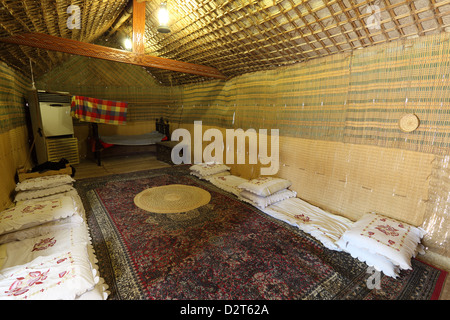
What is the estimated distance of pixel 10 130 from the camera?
3.52 metres

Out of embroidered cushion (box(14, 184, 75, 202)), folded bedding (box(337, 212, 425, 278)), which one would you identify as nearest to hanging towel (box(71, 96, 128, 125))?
embroidered cushion (box(14, 184, 75, 202))

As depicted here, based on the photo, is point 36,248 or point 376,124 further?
point 376,124

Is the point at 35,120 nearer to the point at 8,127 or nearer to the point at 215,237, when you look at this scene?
the point at 8,127

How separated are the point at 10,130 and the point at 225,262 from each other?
157 inches

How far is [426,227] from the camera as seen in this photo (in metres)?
2.34

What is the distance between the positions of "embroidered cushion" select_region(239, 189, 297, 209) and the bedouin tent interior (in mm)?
29

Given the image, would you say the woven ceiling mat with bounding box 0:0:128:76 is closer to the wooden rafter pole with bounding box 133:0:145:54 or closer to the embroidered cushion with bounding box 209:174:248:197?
the wooden rafter pole with bounding box 133:0:145:54

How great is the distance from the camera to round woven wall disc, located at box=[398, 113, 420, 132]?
2373 mm

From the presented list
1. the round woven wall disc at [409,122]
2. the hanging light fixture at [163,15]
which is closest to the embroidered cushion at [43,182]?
the hanging light fixture at [163,15]

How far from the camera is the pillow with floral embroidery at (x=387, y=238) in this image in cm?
197

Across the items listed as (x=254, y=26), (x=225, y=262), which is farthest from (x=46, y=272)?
(x=254, y=26)

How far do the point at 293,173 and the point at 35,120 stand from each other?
5.28 meters

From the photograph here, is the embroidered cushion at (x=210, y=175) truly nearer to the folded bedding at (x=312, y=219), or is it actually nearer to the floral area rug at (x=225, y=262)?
the floral area rug at (x=225, y=262)
